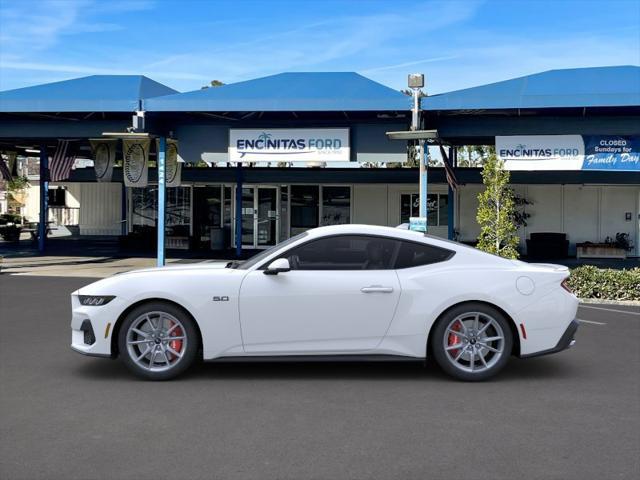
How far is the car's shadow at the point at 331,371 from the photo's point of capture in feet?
21.4

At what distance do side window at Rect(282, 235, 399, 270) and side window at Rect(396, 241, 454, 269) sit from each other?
8 centimetres

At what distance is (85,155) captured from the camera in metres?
28.0

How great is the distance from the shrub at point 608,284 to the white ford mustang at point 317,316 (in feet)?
23.2

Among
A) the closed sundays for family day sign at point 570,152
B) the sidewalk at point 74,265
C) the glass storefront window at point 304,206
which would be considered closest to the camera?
the closed sundays for family day sign at point 570,152

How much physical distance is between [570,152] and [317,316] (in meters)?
13.1

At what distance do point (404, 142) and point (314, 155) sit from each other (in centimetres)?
236

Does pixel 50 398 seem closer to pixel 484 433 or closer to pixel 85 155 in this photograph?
pixel 484 433

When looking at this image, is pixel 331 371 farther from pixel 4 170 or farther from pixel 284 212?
pixel 4 170

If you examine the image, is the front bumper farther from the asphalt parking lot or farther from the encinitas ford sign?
the encinitas ford sign

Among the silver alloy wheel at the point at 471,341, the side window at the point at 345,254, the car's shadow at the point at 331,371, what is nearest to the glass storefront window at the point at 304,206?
the car's shadow at the point at 331,371

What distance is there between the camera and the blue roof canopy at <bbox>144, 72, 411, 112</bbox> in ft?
55.0

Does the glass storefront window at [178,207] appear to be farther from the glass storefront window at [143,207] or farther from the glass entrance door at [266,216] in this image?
the glass entrance door at [266,216]

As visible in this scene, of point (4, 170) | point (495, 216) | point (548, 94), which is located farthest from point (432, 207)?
point (4, 170)

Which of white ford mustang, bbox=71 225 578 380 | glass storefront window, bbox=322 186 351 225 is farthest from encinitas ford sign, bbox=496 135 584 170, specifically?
white ford mustang, bbox=71 225 578 380
